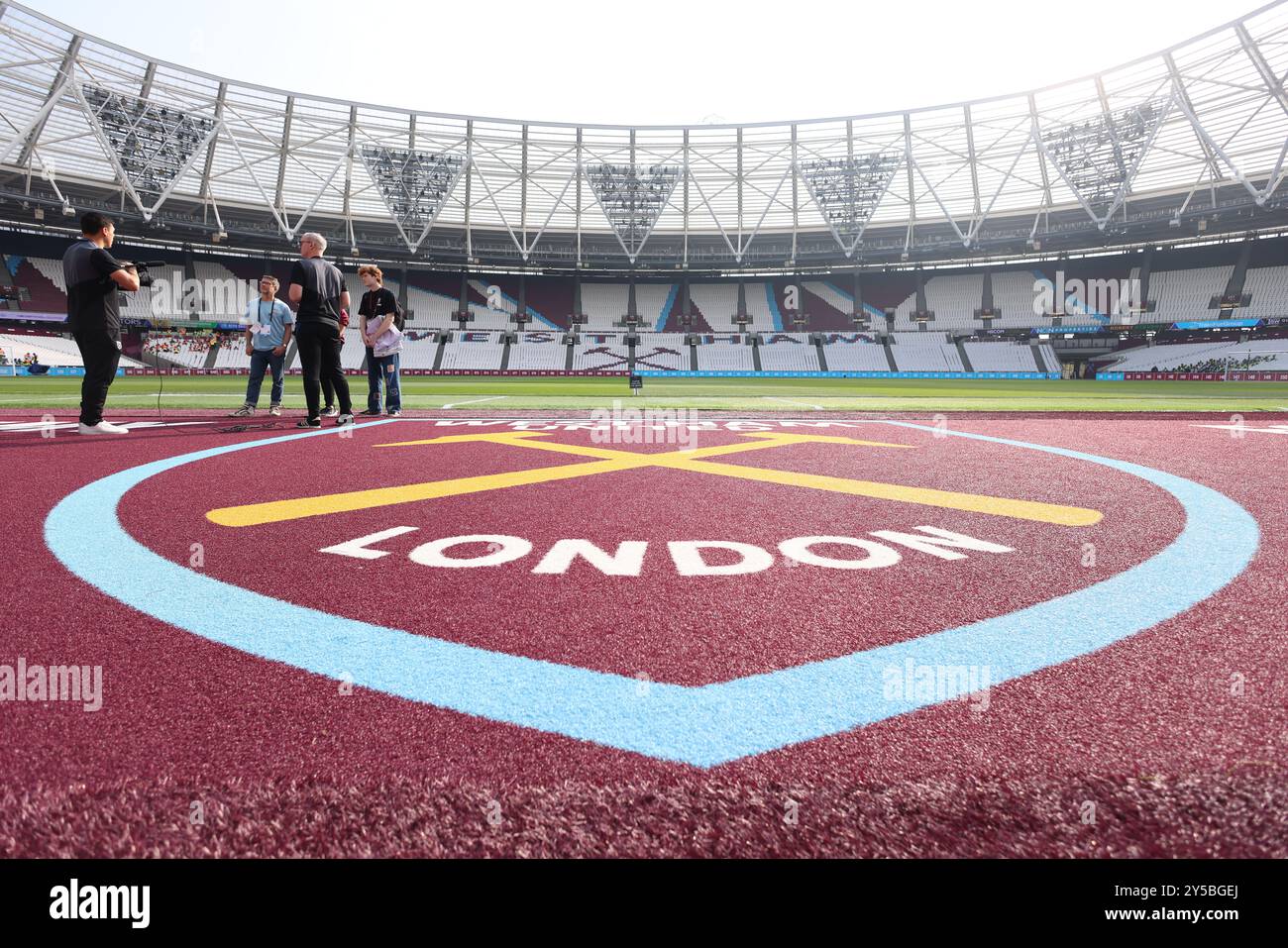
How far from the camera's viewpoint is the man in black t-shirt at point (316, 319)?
22.7ft

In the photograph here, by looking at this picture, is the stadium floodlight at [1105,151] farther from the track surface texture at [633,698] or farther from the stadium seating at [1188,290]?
the track surface texture at [633,698]

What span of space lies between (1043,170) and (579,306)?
3589 cm

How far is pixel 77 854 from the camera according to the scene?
1034 millimetres

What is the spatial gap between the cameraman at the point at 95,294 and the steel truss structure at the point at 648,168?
39.7 metres

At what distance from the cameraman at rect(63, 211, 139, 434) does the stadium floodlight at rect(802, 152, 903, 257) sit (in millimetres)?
48002

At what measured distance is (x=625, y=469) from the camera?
5.02 metres


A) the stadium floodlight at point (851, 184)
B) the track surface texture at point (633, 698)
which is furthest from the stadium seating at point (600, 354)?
the track surface texture at point (633, 698)

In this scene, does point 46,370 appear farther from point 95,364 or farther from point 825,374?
point 825,374

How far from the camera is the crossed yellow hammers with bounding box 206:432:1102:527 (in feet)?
11.4

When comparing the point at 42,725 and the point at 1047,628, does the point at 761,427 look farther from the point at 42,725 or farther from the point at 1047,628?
the point at 42,725

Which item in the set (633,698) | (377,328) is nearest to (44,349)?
(377,328)

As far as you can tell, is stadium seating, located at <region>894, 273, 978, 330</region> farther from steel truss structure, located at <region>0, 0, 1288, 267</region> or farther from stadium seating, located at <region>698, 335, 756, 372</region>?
stadium seating, located at <region>698, 335, 756, 372</region>
